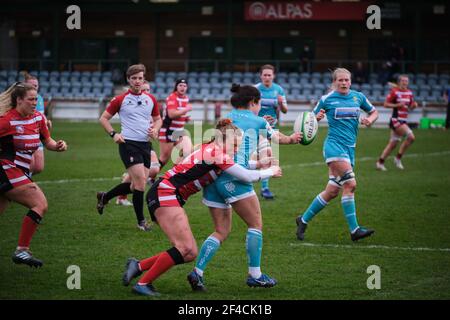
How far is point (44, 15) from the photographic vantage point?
4238 cm

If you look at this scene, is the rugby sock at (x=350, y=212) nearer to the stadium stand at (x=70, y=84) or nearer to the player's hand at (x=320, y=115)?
the player's hand at (x=320, y=115)

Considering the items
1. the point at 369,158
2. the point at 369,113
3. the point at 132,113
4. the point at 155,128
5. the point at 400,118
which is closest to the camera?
the point at 369,113

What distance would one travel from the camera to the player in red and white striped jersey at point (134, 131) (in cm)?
1137

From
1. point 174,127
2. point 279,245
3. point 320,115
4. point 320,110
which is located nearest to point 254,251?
point 279,245

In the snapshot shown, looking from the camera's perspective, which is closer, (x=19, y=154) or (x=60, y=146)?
(x=19, y=154)

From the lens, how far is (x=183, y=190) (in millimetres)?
7656

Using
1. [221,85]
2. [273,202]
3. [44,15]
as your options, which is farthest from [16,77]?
[273,202]

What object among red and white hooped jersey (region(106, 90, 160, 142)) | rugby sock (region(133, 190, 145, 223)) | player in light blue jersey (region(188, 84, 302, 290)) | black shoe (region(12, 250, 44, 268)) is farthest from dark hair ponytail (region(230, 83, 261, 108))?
red and white hooped jersey (region(106, 90, 160, 142))

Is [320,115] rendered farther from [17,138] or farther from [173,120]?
[173,120]

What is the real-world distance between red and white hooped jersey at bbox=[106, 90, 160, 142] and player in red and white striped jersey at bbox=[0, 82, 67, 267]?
111 inches

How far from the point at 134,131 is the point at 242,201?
4132 mm

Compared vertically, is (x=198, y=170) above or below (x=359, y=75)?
below

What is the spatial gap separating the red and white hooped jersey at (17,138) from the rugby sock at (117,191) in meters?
2.97
